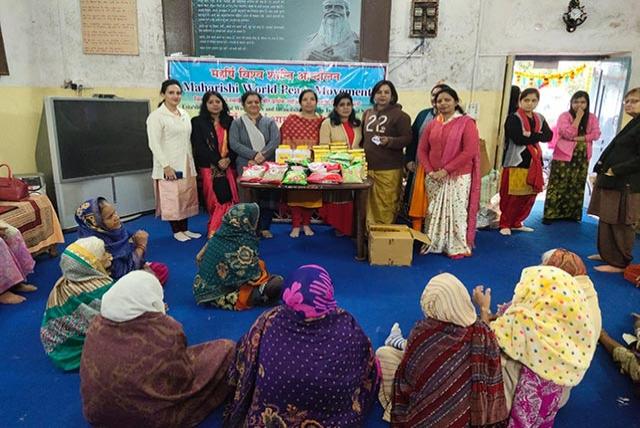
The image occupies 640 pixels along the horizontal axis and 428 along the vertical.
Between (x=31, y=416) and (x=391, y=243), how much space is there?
8.55ft

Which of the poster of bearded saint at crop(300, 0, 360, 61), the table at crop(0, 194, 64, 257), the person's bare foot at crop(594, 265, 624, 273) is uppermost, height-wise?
the poster of bearded saint at crop(300, 0, 360, 61)

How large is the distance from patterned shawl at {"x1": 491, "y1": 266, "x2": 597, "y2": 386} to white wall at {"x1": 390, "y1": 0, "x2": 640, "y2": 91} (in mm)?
4158

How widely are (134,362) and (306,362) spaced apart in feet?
2.08

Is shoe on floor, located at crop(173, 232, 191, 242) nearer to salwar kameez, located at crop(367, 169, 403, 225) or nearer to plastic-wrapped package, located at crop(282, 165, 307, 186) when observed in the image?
plastic-wrapped package, located at crop(282, 165, 307, 186)

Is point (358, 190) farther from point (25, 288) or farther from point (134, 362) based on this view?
point (25, 288)

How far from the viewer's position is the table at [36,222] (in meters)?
3.53

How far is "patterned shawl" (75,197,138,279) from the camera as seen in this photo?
8.95 feet

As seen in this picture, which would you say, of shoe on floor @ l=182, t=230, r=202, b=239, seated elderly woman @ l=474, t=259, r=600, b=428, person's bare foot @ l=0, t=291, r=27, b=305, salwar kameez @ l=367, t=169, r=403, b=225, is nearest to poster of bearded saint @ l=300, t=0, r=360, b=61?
salwar kameez @ l=367, t=169, r=403, b=225

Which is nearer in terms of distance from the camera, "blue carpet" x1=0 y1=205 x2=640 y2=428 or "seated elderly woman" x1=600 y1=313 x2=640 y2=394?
"blue carpet" x1=0 y1=205 x2=640 y2=428

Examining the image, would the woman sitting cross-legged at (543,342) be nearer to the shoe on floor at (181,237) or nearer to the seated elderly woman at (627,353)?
the seated elderly woman at (627,353)

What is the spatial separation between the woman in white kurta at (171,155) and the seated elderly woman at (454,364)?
3.18m

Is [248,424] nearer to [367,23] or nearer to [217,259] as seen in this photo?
[217,259]

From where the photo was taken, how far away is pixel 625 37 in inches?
206

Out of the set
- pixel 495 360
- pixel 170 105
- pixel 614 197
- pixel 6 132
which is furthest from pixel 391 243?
pixel 6 132
